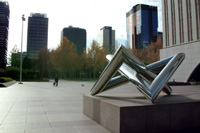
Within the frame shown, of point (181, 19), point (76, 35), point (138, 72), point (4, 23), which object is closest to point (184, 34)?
point (181, 19)

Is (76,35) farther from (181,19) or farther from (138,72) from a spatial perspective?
(138,72)

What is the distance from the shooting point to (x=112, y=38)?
140 m

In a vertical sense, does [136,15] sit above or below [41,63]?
above

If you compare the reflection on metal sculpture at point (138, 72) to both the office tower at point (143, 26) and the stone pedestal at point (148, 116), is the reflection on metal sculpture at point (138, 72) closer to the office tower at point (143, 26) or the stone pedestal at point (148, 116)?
the stone pedestal at point (148, 116)

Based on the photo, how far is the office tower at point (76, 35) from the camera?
456ft

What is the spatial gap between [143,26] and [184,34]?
268 feet

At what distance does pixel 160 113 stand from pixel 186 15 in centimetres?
3371

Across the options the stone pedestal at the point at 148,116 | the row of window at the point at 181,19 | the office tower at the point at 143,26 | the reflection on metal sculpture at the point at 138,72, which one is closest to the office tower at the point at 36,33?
the office tower at the point at 143,26

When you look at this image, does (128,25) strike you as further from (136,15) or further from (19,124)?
(19,124)

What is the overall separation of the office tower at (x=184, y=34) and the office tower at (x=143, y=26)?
71378mm

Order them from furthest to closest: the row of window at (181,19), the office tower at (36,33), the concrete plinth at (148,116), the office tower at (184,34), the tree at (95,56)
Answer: the office tower at (36,33) < the tree at (95,56) < the row of window at (181,19) < the office tower at (184,34) < the concrete plinth at (148,116)

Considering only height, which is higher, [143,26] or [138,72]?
[143,26]

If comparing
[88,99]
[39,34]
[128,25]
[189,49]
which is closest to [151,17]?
[128,25]

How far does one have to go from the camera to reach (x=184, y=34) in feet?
109
